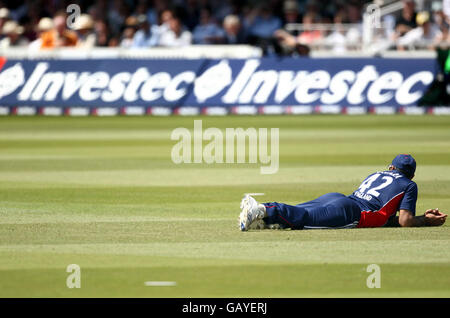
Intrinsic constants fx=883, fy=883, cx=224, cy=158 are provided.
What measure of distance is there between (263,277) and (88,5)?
2691 cm

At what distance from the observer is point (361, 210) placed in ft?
31.0

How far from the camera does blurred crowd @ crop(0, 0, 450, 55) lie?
2659 cm

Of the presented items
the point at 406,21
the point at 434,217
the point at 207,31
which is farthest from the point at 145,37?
the point at 434,217

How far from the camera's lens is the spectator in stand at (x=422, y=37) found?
86.8ft

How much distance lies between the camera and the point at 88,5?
3275 centimetres

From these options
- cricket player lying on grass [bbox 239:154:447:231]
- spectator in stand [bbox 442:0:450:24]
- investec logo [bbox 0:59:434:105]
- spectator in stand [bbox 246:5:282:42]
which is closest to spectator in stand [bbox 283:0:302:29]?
spectator in stand [bbox 246:5:282:42]

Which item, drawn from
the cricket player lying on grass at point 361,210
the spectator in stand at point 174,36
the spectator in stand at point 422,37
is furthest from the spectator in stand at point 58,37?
the cricket player lying on grass at point 361,210

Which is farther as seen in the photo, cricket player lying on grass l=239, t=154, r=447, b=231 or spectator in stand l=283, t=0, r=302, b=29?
spectator in stand l=283, t=0, r=302, b=29

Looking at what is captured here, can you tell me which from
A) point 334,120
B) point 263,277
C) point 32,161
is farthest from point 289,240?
point 334,120

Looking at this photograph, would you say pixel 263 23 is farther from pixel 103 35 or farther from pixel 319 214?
pixel 319 214

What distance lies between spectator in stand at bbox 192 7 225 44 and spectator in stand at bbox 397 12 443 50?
5.55 meters

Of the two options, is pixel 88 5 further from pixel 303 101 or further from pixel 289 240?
Answer: pixel 289 240

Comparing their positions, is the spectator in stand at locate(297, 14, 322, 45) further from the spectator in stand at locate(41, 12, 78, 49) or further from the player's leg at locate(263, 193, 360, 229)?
the player's leg at locate(263, 193, 360, 229)

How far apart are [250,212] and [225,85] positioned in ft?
50.6
